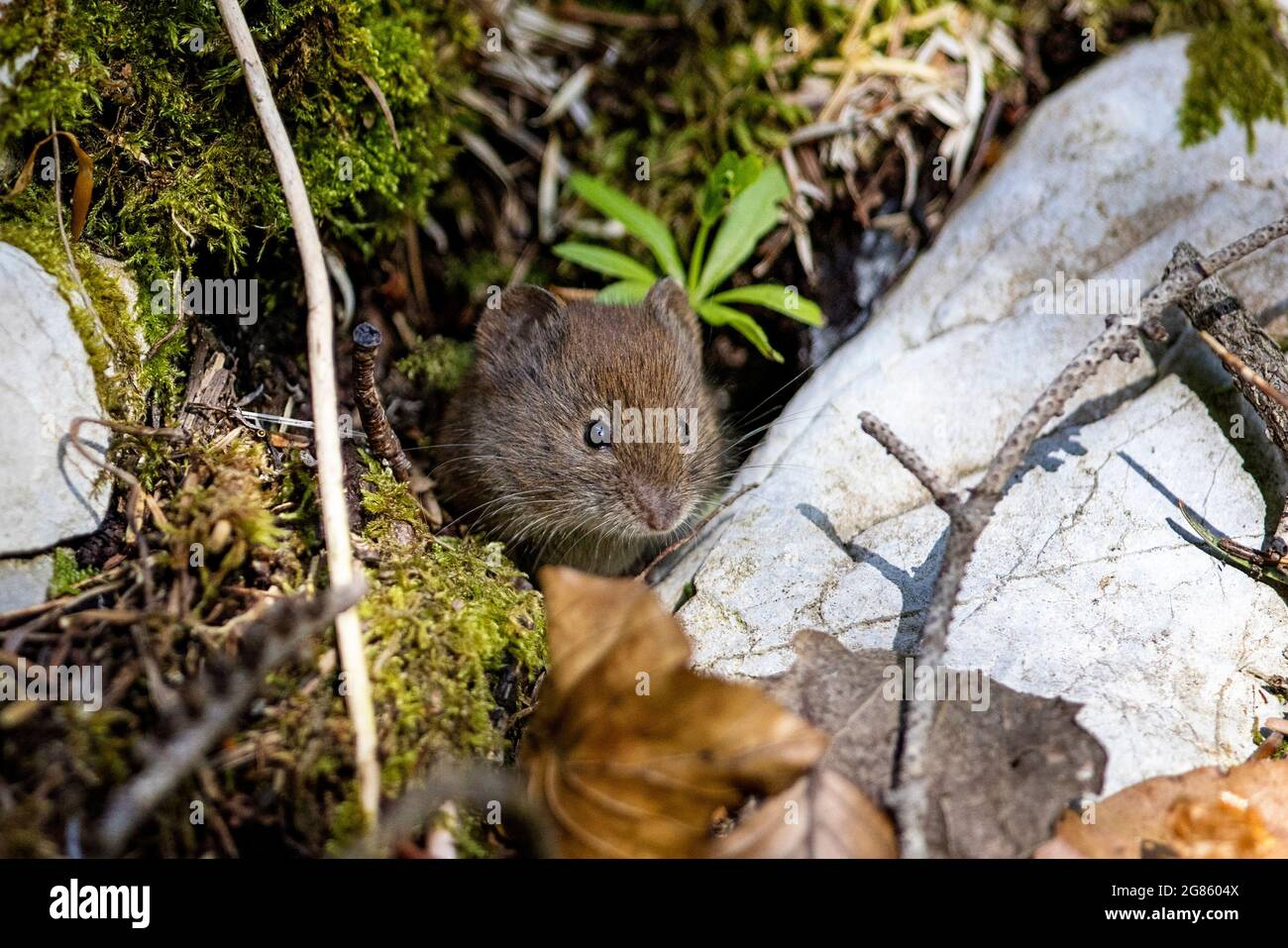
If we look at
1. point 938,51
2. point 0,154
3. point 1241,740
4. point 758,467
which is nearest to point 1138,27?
point 938,51

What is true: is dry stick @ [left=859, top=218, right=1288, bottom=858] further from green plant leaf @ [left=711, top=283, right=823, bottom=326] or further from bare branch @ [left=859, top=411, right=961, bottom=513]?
green plant leaf @ [left=711, top=283, right=823, bottom=326]

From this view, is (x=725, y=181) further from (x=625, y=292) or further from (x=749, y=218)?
(x=625, y=292)

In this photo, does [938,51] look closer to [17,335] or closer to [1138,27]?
[1138,27]

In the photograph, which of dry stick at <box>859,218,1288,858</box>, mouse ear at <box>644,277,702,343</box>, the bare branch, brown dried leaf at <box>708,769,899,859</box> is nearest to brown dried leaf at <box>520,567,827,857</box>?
brown dried leaf at <box>708,769,899,859</box>

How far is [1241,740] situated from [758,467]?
2.24 metres

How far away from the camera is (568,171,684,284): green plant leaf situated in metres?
4.99

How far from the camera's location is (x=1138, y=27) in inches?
207

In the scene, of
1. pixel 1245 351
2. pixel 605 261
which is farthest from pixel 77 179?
pixel 1245 351

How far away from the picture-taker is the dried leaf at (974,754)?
8.59 ft

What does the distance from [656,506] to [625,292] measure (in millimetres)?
1428

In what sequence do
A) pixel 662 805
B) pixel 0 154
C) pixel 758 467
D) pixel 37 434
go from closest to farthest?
pixel 662 805 < pixel 37 434 < pixel 0 154 < pixel 758 467

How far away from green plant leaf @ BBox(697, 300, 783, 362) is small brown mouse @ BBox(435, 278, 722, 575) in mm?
129

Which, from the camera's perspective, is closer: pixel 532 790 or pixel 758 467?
pixel 532 790

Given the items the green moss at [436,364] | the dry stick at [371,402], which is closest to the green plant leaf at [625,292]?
the green moss at [436,364]
